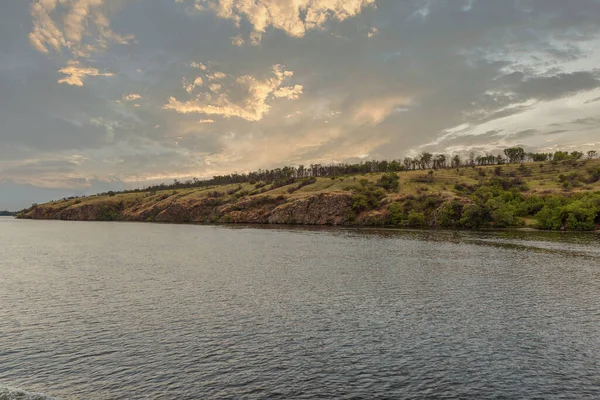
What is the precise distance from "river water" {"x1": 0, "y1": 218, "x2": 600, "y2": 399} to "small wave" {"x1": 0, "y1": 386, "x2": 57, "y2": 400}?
12 cm

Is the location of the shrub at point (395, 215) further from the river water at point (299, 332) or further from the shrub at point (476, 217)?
the river water at point (299, 332)

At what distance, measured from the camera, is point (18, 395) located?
853 inches

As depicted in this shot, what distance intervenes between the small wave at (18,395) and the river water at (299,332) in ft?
0.38

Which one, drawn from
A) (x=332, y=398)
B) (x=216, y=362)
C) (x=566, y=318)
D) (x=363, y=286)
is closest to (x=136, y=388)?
(x=216, y=362)

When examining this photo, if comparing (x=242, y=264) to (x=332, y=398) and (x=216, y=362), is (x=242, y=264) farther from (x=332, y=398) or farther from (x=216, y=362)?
(x=332, y=398)

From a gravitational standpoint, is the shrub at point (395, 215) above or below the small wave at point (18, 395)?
above

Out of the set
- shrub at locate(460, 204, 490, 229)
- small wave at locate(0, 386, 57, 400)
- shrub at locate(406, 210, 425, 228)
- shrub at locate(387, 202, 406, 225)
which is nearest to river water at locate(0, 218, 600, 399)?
small wave at locate(0, 386, 57, 400)

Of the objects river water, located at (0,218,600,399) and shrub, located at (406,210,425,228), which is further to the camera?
shrub, located at (406,210,425,228)

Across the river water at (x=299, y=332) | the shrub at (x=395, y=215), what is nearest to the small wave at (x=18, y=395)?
the river water at (x=299, y=332)

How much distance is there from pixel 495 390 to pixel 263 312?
23.2 metres

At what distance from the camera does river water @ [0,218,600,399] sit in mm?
23938

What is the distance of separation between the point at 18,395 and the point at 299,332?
67.3 feet

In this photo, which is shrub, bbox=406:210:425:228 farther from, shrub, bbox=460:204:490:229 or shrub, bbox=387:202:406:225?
shrub, bbox=460:204:490:229

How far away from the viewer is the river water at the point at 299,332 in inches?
942
